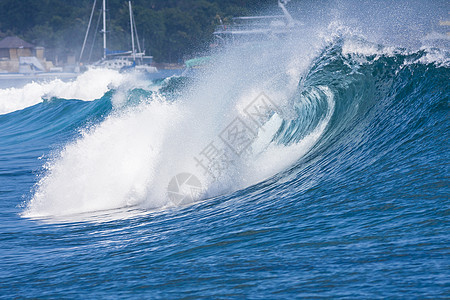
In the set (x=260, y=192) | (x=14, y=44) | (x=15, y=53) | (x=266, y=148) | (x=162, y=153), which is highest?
(x=14, y=44)

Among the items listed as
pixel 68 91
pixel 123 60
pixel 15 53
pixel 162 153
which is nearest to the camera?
pixel 162 153

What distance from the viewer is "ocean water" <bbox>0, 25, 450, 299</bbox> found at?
4.68 metres

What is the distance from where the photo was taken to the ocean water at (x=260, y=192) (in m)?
4.68

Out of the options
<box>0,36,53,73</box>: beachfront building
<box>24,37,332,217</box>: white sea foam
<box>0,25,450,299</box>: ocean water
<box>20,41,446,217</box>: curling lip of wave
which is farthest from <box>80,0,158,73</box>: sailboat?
<box>20,41,446,217</box>: curling lip of wave

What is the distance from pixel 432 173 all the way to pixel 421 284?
2.40m

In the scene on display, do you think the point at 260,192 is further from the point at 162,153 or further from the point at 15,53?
the point at 15,53

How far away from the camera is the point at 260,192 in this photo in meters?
7.69

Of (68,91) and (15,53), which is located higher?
(15,53)

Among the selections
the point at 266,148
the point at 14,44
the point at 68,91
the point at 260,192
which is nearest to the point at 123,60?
the point at 14,44

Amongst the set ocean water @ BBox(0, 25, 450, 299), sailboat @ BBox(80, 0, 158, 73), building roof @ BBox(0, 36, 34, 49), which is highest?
building roof @ BBox(0, 36, 34, 49)

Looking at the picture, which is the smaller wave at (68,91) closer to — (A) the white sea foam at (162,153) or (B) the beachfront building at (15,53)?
(A) the white sea foam at (162,153)

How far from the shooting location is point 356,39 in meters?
11.6

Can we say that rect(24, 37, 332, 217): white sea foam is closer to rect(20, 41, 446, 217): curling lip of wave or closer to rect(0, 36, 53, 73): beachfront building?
rect(20, 41, 446, 217): curling lip of wave

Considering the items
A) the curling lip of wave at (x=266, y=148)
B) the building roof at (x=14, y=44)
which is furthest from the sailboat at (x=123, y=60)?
the curling lip of wave at (x=266, y=148)
